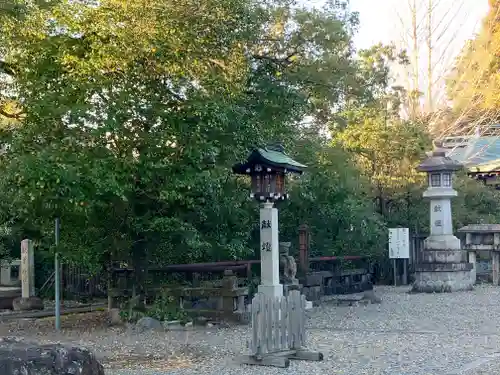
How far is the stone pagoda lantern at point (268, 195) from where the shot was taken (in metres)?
12.4

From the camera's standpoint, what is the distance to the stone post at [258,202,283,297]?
12.4 m

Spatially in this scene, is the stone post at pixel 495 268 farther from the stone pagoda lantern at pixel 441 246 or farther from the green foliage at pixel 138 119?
the green foliage at pixel 138 119

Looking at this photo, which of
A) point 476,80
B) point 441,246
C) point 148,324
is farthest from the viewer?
point 476,80

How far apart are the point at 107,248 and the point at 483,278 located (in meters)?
14.2

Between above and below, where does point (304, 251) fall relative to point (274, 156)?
below

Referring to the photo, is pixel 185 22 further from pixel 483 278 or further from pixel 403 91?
pixel 403 91

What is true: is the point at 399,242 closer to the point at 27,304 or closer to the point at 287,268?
the point at 287,268

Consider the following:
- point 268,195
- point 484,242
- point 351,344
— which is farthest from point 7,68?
point 484,242

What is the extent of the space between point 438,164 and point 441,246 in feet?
7.82

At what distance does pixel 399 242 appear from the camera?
20.8 m

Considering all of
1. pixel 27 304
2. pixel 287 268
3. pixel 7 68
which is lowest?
pixel 27 304

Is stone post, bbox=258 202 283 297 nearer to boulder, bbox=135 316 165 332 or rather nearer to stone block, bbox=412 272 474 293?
boulder, bbox=135 316 165 332

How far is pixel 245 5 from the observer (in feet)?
39.5

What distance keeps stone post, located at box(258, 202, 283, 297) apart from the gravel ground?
2.82ft
